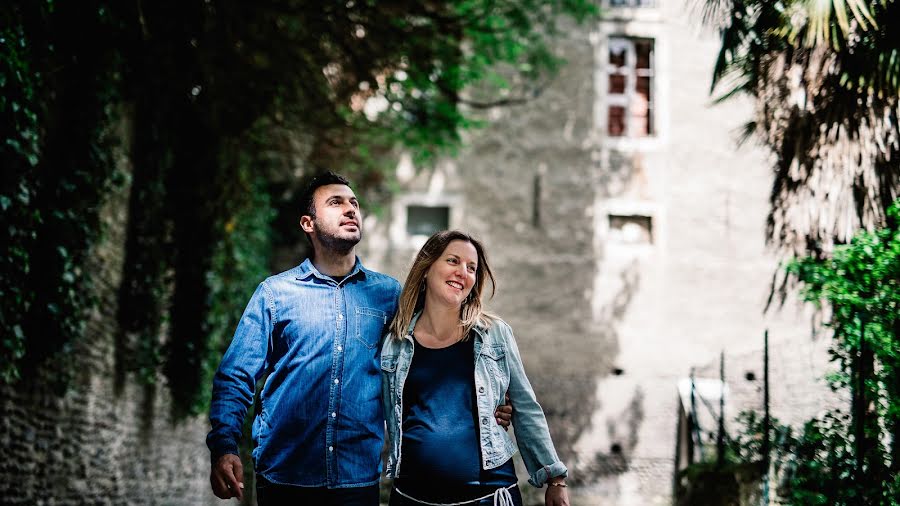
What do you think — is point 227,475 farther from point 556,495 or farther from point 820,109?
point 820,109

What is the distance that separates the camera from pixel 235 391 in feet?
9.86

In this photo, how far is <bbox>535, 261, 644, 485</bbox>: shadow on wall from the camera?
14.9 m

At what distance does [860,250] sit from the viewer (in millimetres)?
6082

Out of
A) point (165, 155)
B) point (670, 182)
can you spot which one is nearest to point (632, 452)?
point (670, 182)

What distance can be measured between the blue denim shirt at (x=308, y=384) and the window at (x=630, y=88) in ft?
44.7

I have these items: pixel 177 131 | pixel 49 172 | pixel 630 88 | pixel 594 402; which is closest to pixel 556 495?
pixel 49 172

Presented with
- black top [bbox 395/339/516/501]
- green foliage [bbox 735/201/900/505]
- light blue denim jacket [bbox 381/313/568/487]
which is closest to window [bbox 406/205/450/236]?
green foliage [bbox 735/201/900/505]

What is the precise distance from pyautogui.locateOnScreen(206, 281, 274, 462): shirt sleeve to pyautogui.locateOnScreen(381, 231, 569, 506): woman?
1.33ft

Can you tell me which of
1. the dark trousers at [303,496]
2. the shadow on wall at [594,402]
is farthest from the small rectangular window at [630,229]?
the dark trousers at [303,496]

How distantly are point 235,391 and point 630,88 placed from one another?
14268 millimetres

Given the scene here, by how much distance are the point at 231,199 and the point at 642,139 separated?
794 cm

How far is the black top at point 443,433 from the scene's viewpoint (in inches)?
114

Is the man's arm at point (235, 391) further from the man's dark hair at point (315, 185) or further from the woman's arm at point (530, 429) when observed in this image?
the woman's arm at point (530, 429)

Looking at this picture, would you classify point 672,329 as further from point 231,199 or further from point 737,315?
point 231,199
